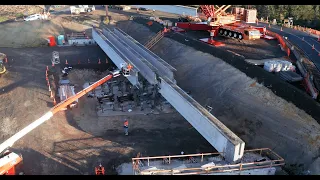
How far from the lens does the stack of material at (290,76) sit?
2067cm

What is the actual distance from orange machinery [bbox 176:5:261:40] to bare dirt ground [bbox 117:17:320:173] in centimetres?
685

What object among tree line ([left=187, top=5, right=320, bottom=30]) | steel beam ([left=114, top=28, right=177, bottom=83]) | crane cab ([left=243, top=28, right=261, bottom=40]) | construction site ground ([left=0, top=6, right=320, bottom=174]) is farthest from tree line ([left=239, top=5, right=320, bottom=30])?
steel beam ([left=114, top=28, right=177, bottom=83])

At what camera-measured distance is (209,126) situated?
15.5 meters

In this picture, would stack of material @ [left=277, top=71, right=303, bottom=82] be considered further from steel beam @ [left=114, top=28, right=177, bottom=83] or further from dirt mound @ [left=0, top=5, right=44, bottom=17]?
dirt mound @ [left=0, top=5, right=44, bottom=17]

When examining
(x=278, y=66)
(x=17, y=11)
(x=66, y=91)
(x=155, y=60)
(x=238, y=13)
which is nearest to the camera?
(x=278, y=66)

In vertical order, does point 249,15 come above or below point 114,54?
above

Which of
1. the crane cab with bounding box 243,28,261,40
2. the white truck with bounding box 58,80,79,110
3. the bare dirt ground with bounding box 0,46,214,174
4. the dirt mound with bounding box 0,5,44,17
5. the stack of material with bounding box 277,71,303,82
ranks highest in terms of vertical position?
the dirt mound with bounding box 0,5,44,17

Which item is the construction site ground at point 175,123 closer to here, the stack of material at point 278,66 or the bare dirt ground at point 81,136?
the bare dirt ground at point 81,136

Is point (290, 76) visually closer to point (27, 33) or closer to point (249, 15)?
point (249, 15)

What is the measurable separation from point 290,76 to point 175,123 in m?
8.29

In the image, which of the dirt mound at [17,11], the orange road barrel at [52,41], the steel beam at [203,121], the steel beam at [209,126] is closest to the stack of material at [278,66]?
the steel beam at [203,121]

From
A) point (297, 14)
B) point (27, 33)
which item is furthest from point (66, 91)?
point (297, 14)

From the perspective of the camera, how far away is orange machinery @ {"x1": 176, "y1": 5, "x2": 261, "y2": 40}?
1240 inches

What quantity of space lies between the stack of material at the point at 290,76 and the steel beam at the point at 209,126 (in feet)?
25.2
